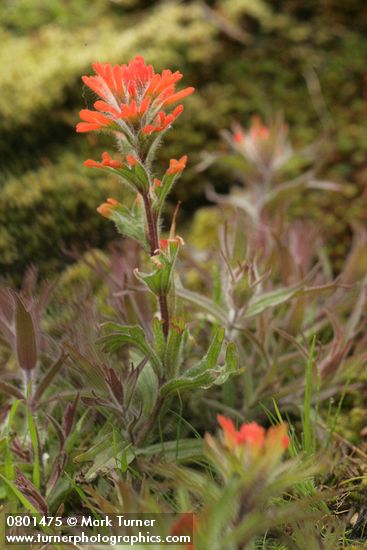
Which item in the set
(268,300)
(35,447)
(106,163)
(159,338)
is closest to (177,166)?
(106,163)

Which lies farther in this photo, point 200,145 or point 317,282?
point 200,145

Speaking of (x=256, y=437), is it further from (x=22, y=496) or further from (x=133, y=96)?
(x=133, y=96)

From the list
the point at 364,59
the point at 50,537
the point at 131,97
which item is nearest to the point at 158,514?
the point at 50,537

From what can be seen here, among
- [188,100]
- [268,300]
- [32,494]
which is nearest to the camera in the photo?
[32,494]

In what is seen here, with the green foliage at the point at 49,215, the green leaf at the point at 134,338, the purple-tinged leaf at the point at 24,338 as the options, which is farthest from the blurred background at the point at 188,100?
the green leaf at the point at 134,338

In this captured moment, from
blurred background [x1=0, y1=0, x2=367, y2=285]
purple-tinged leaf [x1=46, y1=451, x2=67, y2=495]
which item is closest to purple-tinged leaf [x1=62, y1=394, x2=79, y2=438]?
purple-tinged leaf [x1=46, y1=451, x2=67, y2=495]

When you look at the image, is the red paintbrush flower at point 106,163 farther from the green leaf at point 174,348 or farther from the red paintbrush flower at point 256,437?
the red paintbrush flower at point 256,437

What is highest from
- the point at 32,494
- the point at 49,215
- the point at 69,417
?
the point at 49,215

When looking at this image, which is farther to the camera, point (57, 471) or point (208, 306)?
point (208, 306)

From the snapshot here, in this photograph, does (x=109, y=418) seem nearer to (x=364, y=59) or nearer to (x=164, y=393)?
(x=164, y=393)
